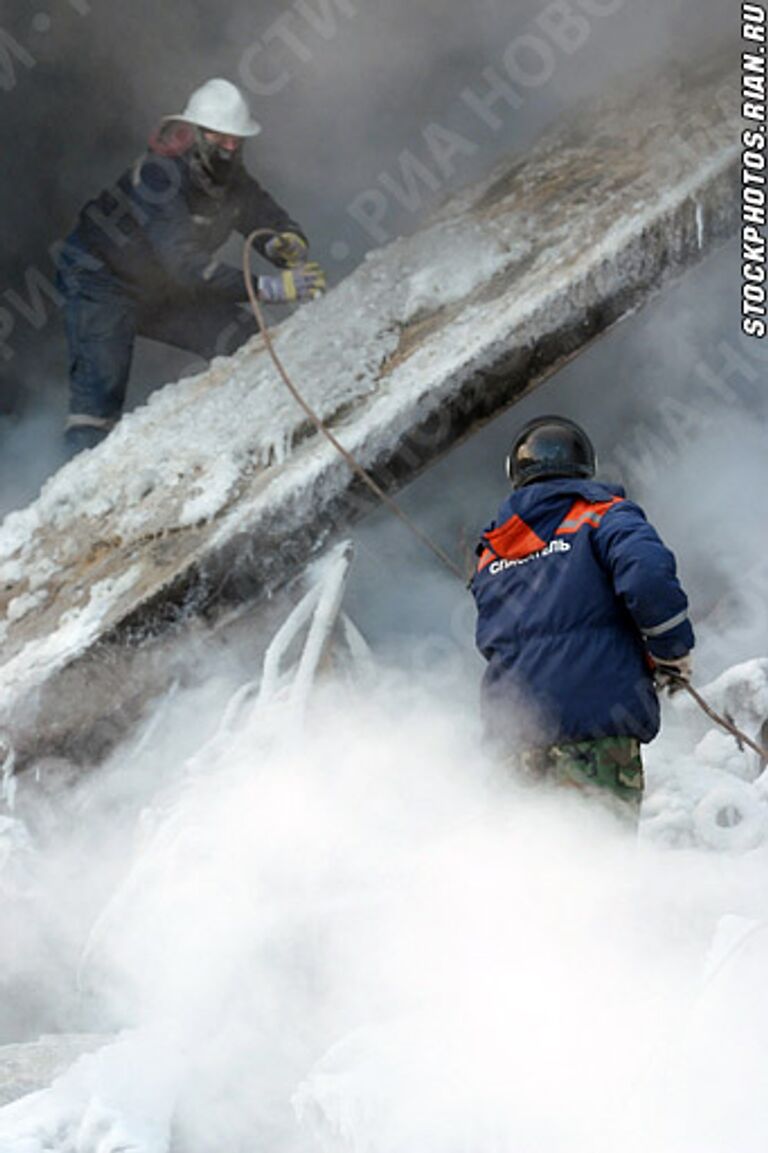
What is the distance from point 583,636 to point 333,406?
1.37 meters

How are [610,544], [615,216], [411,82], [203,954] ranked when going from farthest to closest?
[411,82] < [615,216] < [203,954] < [610,544]

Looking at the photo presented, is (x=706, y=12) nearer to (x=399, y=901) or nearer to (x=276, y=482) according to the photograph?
(x=276, y=482)

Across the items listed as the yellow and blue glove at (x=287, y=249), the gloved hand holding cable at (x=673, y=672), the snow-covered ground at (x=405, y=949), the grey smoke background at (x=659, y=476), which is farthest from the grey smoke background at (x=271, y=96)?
the gloved hand holding cable at (x=673, y=672)

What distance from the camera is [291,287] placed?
413cm

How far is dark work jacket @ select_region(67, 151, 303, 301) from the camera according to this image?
423cm

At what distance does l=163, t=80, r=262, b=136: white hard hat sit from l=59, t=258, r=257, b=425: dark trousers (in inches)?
22.0

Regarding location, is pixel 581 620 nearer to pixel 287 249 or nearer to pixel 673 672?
pixel 673 672

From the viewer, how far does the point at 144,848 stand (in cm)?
305

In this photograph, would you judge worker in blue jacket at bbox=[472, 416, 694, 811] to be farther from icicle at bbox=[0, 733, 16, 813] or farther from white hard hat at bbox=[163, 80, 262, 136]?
white hard hat at bbox=[163, 80, 262, 136]

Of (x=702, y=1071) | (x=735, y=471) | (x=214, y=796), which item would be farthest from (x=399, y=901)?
(x=735, y=471)

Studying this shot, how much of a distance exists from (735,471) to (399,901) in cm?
193

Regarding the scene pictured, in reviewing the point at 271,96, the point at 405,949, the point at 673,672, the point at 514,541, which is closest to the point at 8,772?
the point at 405,949

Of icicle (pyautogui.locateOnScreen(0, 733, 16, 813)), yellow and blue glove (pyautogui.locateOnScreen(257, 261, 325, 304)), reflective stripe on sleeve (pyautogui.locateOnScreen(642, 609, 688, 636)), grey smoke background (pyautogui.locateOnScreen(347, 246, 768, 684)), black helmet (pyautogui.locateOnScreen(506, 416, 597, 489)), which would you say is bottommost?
grey smoke background (pyautogui.locateOnScreen(347, 246, 768, 684))

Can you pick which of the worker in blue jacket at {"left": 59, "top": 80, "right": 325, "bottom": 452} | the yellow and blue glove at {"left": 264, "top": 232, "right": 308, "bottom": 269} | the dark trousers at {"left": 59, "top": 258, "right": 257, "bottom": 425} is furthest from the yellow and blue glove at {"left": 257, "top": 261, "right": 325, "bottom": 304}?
the dark trousers at {"left": 59, "top": 258, "right": 257, "bottom": 425}
